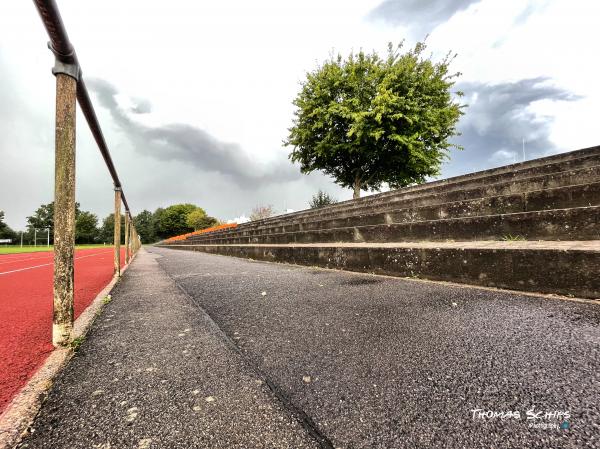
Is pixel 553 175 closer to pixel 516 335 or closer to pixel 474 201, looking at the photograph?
pixel 474 201

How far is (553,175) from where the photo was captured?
2957 mm

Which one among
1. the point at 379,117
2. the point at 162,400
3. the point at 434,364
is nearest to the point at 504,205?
the point at 434,364

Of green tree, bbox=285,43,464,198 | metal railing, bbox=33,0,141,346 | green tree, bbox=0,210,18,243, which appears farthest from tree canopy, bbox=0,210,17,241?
metal railing, bbox=33,0,141,346

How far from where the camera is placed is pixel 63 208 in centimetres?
130

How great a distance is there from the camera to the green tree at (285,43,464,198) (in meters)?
13.1

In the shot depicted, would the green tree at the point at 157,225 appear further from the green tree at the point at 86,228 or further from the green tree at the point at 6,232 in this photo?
the green tree at the point at 6,232

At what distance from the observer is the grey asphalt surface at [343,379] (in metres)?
0.68

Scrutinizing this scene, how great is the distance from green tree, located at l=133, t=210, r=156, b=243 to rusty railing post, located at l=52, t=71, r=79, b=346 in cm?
9488

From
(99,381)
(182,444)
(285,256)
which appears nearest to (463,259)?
(182,444)

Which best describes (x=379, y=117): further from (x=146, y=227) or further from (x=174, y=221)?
(x=146, y=227)

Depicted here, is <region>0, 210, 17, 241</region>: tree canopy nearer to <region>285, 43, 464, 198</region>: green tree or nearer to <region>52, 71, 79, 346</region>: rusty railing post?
<region>285, 43, 464, 198</region>: green tree

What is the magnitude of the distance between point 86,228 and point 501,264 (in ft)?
302

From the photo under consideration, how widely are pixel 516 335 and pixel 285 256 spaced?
4.05 metres

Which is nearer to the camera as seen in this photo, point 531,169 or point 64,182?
point 64,182
